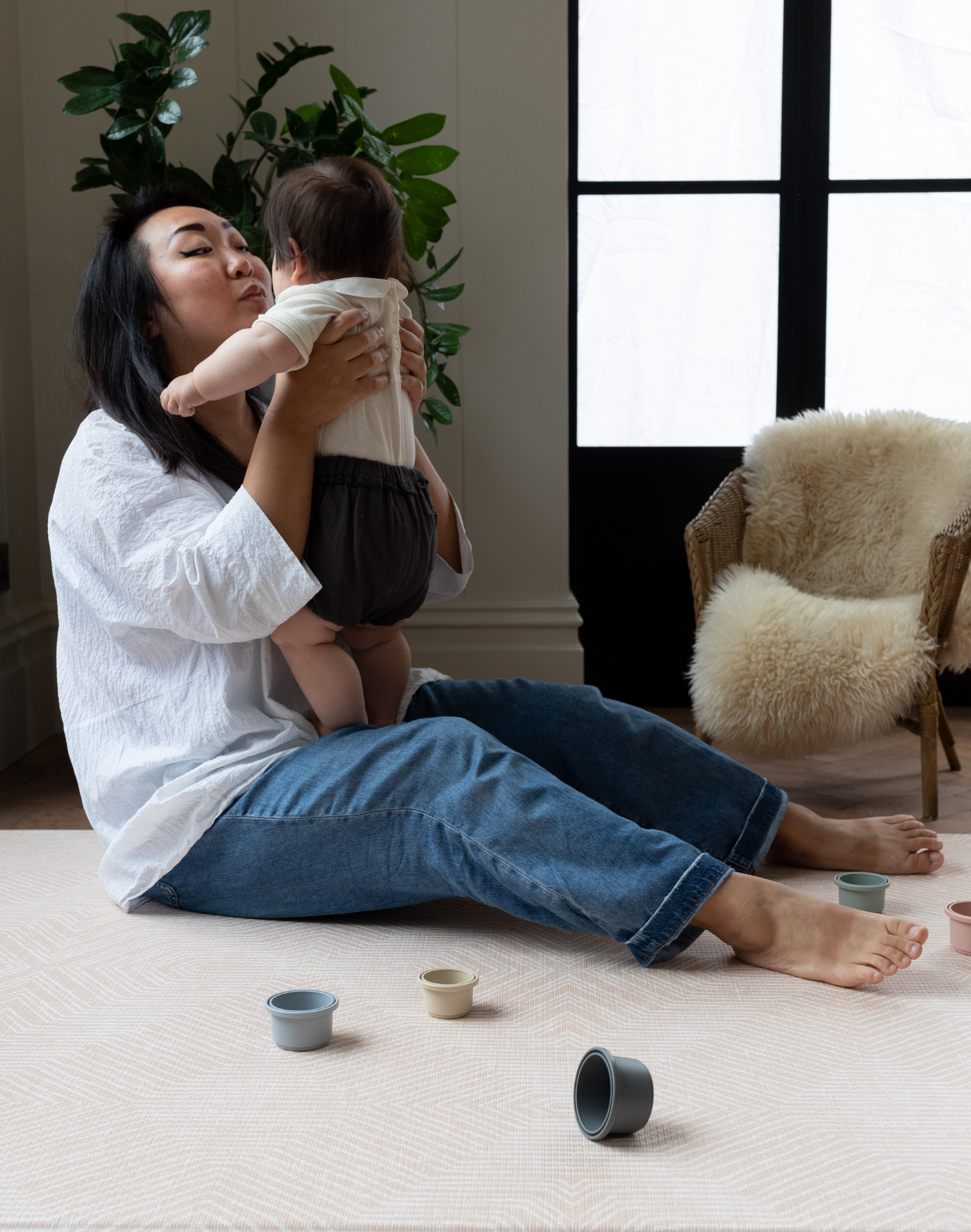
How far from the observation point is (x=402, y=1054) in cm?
112

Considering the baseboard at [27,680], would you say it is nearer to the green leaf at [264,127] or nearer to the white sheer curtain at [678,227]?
the green leaf at [264,127]

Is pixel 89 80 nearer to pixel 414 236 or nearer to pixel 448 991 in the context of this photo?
pixel 414 236

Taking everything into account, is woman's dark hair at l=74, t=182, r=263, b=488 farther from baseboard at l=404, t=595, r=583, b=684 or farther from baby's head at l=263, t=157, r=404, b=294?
baseboard at l=404, t=595, r=583, b=684

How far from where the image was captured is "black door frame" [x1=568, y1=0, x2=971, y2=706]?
11.5ft

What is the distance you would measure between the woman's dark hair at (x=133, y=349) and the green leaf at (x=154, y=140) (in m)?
1.12

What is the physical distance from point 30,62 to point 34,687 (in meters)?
1.71

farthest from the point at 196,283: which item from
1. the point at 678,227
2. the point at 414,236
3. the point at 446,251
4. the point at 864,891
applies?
the point at 678,227

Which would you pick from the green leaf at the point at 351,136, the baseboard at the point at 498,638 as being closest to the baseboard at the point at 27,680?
the baseboard at the point at 498,638

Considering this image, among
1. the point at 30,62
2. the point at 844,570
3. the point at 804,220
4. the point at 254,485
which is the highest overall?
the point at 30,62

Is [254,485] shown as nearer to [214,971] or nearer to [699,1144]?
[214,971]

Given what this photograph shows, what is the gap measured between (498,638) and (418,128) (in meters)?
1.37

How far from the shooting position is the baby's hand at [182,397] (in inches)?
51.5

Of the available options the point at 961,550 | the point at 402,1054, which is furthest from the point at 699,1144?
the point at 961,550

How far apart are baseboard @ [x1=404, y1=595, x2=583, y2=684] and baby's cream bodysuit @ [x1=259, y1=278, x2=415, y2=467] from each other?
1.73 meters
